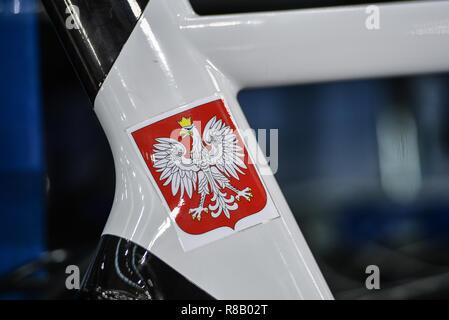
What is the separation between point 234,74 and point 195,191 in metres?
0.15

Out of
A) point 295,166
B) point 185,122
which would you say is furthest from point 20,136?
point 185,122

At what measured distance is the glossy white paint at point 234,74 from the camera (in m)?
0.41

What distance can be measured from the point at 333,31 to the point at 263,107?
0.97 metres

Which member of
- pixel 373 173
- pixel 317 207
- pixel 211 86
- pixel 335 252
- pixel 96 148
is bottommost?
pixel 335 252

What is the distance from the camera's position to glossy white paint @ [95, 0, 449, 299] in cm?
41

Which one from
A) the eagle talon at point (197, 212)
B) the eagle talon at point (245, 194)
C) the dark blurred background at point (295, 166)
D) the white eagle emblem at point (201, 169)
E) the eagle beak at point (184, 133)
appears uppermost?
the eagle beak at point (184, 133)

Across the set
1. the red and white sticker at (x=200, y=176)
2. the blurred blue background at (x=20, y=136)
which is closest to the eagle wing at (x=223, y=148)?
the red and white sticker at (x=200, y=176)

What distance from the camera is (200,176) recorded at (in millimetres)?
422

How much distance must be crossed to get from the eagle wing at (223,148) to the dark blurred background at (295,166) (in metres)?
0.93

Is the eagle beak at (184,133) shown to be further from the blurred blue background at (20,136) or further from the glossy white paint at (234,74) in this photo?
the blurred blue background at (20,136)

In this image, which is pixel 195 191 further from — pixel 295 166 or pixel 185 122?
pixel 295 166

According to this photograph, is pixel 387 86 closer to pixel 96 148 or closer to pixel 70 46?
pixel 96 148

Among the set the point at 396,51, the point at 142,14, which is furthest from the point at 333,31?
the point at 142,14

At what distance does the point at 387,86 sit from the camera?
1479 millimetres
